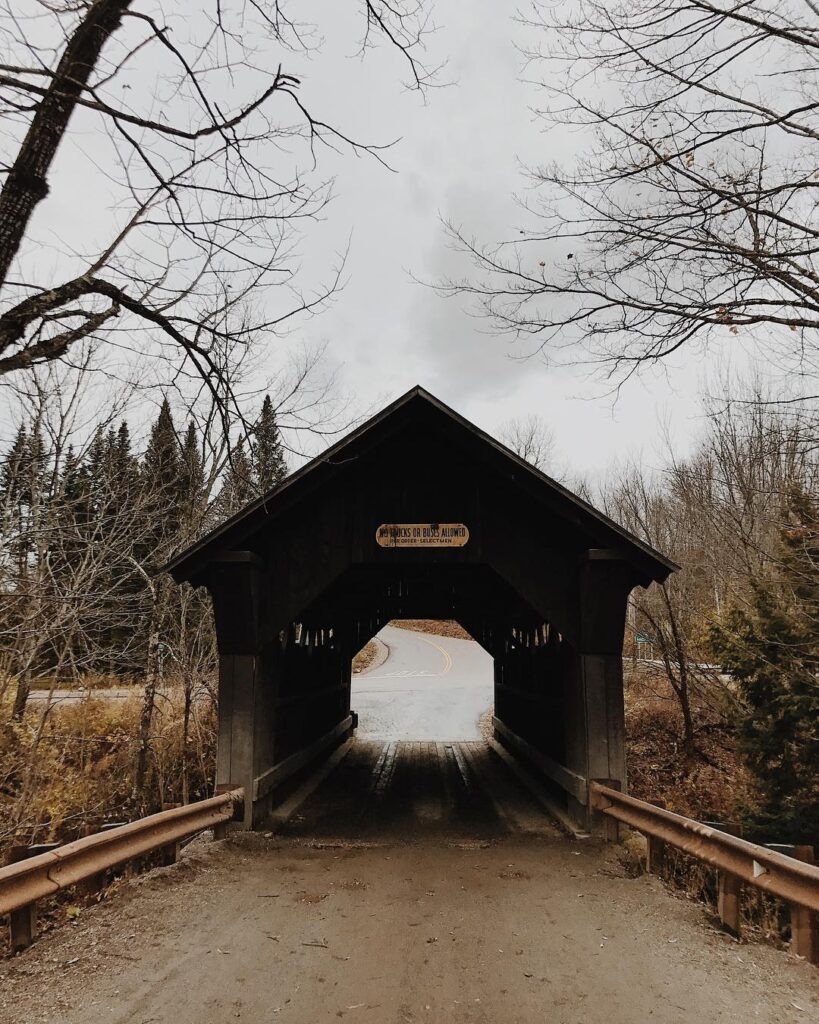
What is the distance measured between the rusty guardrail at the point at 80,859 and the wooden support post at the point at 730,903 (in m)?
4.11

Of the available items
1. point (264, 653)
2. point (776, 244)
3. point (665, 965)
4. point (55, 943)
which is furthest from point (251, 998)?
point (776, 244)

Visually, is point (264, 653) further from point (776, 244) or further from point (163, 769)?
point (776, 244)

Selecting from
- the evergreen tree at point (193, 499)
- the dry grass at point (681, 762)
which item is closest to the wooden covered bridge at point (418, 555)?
the evergreen tree at point (193, 499)

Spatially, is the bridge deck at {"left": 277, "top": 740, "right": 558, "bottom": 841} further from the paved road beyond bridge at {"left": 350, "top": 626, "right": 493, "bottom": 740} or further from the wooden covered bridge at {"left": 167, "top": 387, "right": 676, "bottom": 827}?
the paved road beyond bridge at {"left": 350, "top": 626, "right": 493, "bottom": 740}

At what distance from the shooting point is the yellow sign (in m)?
7.21

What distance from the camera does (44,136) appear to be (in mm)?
3094

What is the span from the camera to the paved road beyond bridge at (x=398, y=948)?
3.27m

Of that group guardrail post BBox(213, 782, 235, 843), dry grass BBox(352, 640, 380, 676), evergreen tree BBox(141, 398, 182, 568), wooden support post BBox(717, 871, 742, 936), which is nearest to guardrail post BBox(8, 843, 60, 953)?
guardrail post BBox(213, 782, 235, 843)

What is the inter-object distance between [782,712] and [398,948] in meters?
7.63

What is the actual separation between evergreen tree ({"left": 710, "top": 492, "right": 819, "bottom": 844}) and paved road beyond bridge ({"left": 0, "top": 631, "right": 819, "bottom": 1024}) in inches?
168

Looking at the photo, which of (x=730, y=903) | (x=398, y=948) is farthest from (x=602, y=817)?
(x=398, y=948)

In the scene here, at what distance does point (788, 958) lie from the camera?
368 cm

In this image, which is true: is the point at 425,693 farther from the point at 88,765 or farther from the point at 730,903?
the point at 730,903

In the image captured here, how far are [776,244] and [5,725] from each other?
1148 cm
